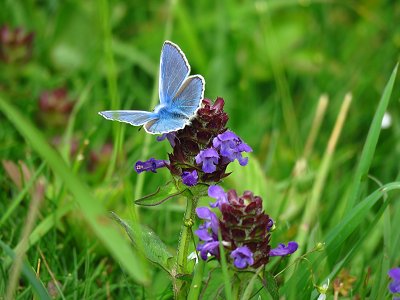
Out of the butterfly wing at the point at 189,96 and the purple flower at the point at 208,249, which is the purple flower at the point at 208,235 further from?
the butterfly wing at the point at 189,96

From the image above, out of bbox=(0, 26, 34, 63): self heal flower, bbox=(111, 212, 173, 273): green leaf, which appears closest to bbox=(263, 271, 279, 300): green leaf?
bbox=(111, 212, 173, 273): green leaf

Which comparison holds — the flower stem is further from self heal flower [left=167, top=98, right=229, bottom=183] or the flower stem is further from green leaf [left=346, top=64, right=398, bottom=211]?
green leaf [left=346, top=64, right=398, bottom=211]

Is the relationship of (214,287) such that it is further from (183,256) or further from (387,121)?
Result: (387,121)

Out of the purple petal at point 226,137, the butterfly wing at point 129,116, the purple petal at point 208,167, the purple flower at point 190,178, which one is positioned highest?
the butterfly wing at point 129,116

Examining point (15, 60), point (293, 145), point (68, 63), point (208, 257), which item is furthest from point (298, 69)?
point (208, 257)

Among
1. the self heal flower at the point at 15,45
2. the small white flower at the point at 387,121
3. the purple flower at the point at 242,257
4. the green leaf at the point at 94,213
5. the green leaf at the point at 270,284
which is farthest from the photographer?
A: the self heal flower at the point at 15,45

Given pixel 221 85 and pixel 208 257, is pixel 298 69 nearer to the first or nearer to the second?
pixel 221 85

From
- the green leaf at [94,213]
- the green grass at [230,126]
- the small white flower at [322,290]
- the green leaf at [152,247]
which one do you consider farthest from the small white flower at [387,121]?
the green leaf at [94,213]
